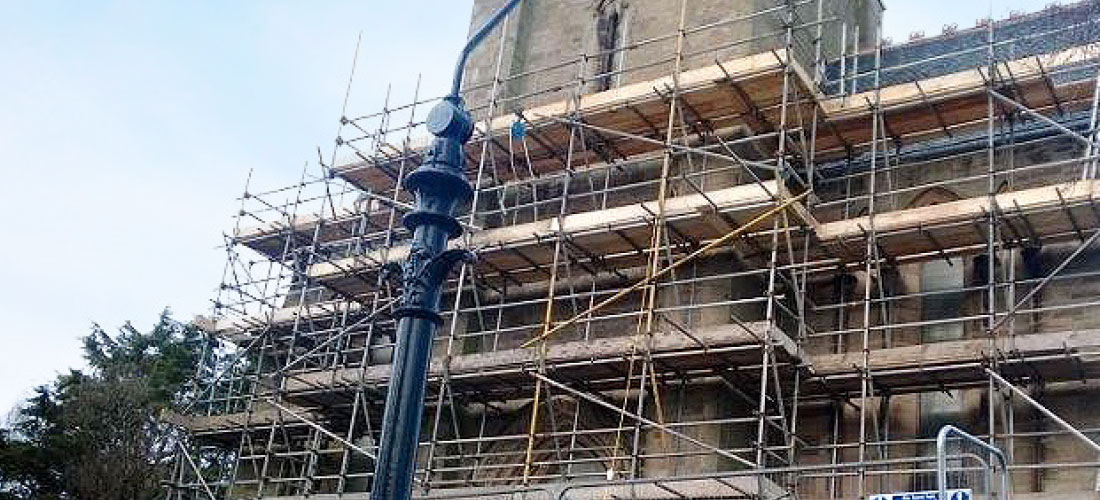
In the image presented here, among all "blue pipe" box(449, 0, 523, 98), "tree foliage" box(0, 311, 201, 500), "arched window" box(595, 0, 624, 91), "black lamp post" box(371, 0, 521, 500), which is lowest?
"black lamp post" box(371, 0, 521, 500)

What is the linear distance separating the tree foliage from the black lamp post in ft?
64.0

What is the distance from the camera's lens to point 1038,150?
18.6 meters

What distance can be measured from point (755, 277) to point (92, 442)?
17893mm

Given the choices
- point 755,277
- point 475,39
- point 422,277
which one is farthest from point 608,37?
point 422,277

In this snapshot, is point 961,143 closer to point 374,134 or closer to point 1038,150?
point 1038,150

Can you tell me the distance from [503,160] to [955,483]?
10.6 metres

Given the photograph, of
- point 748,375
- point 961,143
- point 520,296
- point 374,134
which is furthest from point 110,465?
point 961,143

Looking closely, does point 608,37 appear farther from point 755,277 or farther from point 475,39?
point 475,39

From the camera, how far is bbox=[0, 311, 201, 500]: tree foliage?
28797mm

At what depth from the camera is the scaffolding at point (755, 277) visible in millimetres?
16844

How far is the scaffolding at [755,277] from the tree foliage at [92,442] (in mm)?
5966

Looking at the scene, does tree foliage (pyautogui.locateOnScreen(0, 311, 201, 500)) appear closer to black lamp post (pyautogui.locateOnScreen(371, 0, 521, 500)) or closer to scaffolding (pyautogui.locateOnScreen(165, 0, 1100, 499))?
scaffolding (pyautogui.locateOnScreen(165, 0, 1100, 499))

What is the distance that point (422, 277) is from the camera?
27.5 feet

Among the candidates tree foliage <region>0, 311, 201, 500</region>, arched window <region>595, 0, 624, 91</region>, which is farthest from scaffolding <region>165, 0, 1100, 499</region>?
tree foliage <region>0, 311, 201, 500</region>
